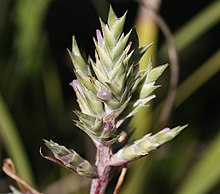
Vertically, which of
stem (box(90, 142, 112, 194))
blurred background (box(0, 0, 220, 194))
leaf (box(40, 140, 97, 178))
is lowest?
blurred background (box(0, 0, 220, 194))

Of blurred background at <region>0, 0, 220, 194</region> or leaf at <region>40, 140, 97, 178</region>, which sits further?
blurred background at <region>0, 0, 220, 194</region>

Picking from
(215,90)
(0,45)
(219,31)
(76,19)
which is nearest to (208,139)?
(215,90)


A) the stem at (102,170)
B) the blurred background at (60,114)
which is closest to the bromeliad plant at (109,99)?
the stem at (102,170)

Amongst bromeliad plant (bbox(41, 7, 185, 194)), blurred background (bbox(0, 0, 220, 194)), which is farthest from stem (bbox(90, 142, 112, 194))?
blurred background (bbox(0, 0, 220, 194))

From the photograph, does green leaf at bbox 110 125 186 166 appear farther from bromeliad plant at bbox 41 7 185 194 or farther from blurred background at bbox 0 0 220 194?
blurred background at bbox 0 0 220 194

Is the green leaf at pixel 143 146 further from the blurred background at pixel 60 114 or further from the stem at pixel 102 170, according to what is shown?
the blurred background at pixel 60 114

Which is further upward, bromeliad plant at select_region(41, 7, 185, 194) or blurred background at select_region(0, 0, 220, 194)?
bromeliad plant at select_region(41, 7, 185, 194)

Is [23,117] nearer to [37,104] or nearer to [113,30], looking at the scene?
[37,104]

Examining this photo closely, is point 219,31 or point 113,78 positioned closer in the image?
point 113,78
